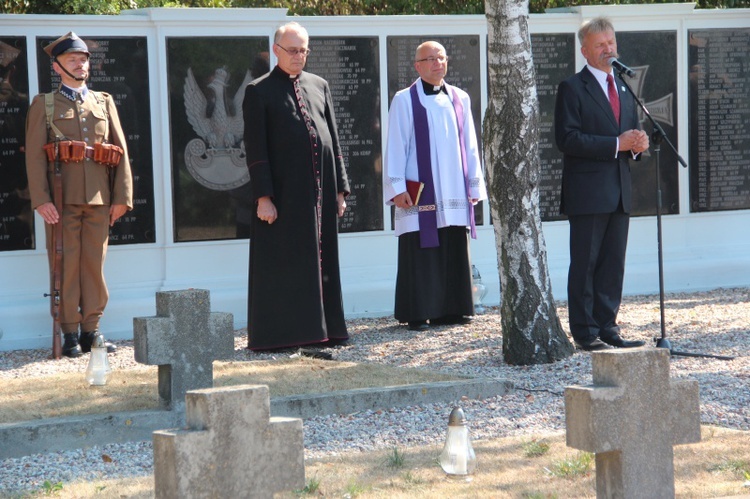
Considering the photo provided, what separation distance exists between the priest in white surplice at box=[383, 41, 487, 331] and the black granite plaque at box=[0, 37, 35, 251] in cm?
276

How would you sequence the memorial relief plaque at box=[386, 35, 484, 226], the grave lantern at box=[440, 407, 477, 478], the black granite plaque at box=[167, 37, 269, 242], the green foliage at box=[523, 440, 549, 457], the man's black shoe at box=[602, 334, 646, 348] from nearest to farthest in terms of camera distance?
the grave lantern at box=[440, 407, 477, 478] → the green foliage at box=[523, 440, 549, 457] → the man's black shoe at box=[602, 334, 646, 348] → the black granite plaque at box=[167, 37, 269, 242] → the memorial relief plaque at box=[386, 35, 484, 226]

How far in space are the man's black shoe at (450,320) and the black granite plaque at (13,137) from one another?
3.21 meters

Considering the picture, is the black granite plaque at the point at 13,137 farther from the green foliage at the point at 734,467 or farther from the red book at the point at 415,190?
the green foliage at the point at 734,467

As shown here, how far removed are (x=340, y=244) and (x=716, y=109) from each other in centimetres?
384

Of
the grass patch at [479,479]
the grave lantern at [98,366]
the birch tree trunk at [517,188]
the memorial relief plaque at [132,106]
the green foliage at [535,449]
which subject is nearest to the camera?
the grass patch at [479,479]

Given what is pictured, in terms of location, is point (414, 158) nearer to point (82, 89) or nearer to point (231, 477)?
point (82, 89)

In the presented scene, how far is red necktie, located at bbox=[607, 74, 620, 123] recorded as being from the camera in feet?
28.7

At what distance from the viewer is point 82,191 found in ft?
30.0

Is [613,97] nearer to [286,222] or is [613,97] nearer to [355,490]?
[286,222]

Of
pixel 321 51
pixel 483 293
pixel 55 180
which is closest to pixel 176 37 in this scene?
pixel 321 51

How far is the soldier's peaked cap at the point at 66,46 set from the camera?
29.8ft

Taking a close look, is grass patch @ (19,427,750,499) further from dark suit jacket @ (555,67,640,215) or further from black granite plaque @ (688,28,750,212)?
black granite plaque @ (688,28,750,212)

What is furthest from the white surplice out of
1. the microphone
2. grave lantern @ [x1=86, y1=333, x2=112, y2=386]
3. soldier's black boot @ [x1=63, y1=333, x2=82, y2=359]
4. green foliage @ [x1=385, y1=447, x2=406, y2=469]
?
green foliage @ [x1=385, y1=447, x2=406, y2=469]

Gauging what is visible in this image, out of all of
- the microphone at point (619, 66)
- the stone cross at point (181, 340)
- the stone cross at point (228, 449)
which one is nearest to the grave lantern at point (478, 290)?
the microphone at point (619, 66)
